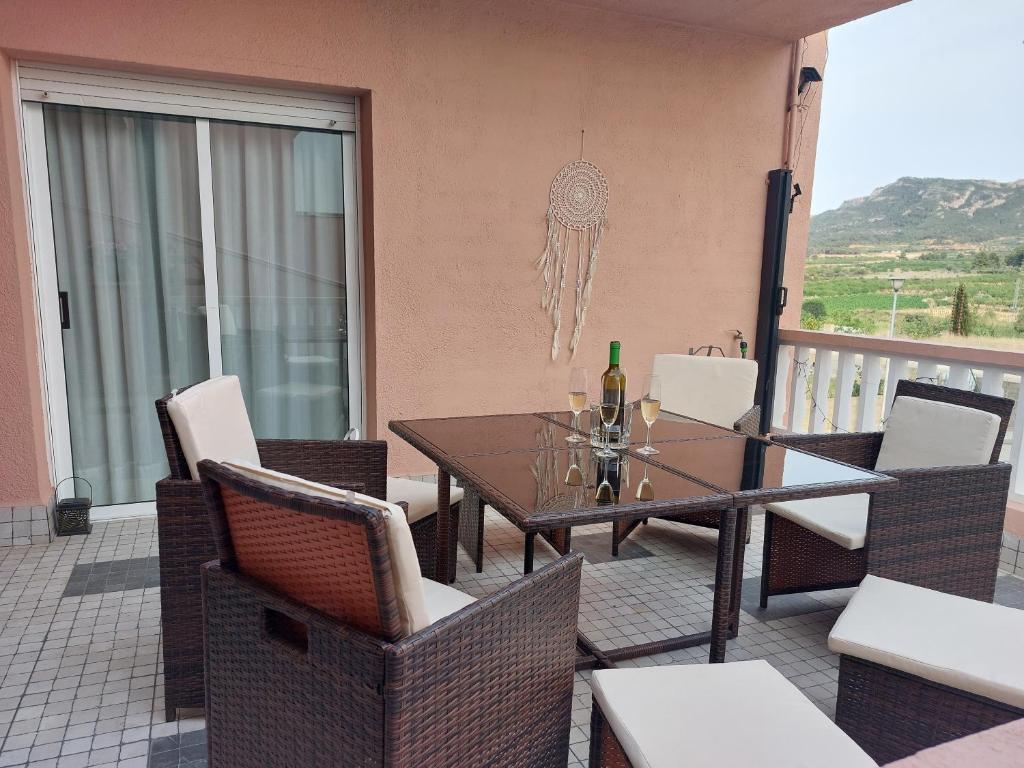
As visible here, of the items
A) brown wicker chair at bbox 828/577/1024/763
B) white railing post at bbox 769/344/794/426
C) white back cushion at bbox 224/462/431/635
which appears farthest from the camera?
white railing post at bbox 769/344/794/426

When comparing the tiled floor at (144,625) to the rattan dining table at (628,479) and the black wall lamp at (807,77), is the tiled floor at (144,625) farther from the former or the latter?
the black wall lamp at (807,77)

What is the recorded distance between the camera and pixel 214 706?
1.33 m

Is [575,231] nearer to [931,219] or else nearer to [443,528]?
[443,528]

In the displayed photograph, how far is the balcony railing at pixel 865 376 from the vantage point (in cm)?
307

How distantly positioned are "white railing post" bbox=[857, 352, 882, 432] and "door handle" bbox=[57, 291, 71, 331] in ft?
13.6

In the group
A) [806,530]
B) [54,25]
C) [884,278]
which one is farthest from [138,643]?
[884,278]

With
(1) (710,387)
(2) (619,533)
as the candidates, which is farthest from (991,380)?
(2) (619,533)

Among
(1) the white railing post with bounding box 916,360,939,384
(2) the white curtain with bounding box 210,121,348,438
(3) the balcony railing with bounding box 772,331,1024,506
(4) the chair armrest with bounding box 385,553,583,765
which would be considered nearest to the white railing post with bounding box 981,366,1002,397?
(3) the balcony railing with bounding box 772,331,1024,506

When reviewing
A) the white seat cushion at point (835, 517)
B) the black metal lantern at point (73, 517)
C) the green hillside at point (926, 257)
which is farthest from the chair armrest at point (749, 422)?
the green hillside at point (926, 257)

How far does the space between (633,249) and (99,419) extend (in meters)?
3.09

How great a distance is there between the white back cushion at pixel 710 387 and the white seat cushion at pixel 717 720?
75.3 inches

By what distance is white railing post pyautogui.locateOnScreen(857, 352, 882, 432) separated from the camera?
3740 mm

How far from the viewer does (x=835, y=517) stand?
243 centimetres

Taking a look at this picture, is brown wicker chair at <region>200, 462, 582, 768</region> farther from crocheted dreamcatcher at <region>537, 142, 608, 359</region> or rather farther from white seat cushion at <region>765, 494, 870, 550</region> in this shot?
crocheted dreamcatcher at <region>537, 142, 608, 359</region>
